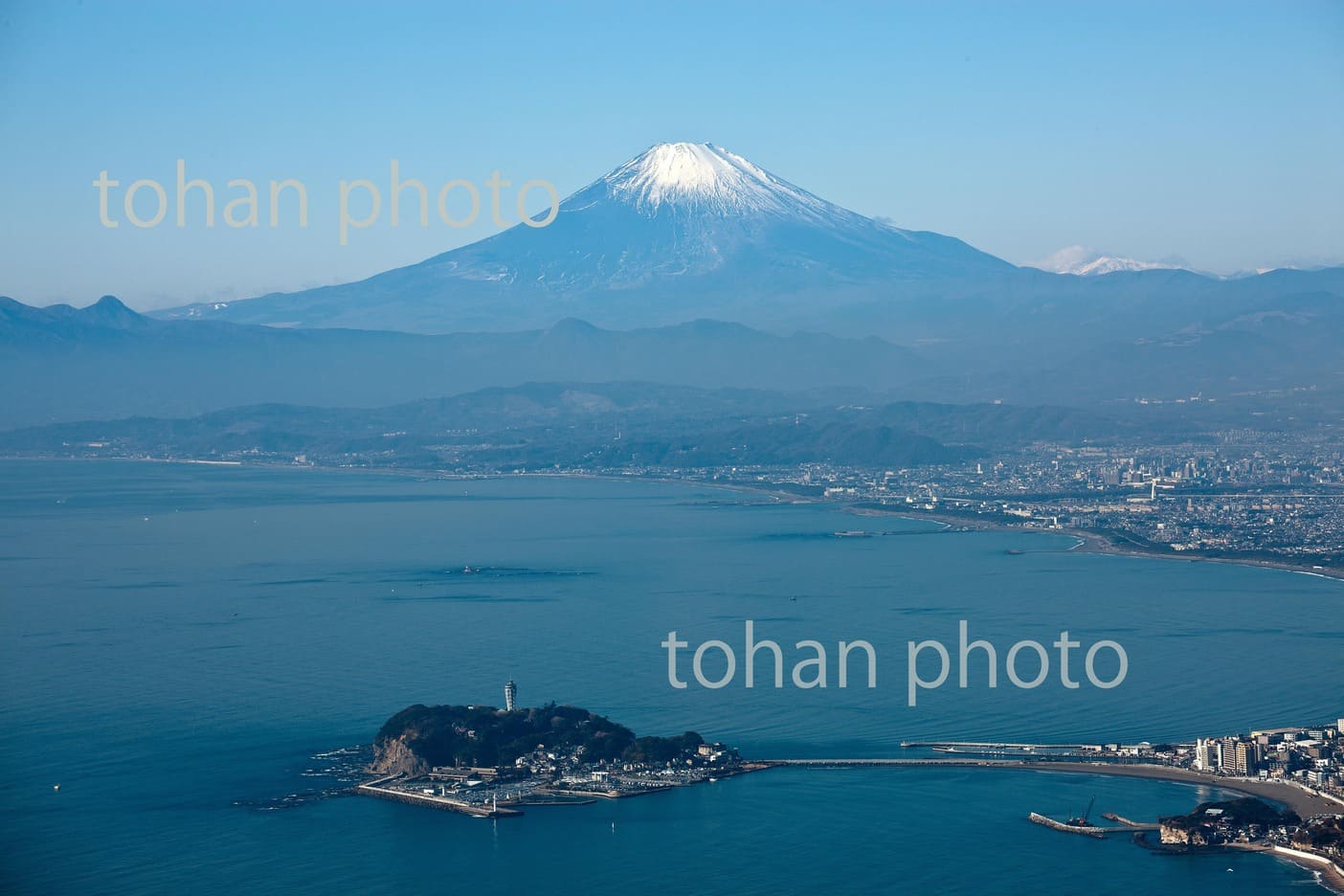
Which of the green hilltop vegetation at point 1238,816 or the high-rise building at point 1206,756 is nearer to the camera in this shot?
the green hilltop vegetation at point 1238,816

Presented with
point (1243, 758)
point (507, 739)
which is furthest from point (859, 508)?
point (1243, 758)

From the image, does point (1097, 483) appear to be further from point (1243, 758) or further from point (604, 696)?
point (1243, 758)

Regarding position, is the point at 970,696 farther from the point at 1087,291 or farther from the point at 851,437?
the point at 1087,291

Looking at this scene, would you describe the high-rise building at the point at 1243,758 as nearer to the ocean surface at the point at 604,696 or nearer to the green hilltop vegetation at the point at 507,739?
the ocean surface at the point at 604,696

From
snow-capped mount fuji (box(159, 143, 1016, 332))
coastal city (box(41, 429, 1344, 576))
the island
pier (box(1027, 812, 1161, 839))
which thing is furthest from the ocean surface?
snow-capped mount fuji (box(159, 143, 1016, 332))

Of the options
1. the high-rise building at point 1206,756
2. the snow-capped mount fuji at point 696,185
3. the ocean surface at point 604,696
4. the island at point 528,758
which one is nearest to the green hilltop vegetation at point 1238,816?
the ocean surface at point 604,696

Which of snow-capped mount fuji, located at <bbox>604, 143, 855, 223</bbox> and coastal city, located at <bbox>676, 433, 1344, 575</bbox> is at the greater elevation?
snow-capped mount fuji, located at <bbox>604, 143, 855, 223</bbox>

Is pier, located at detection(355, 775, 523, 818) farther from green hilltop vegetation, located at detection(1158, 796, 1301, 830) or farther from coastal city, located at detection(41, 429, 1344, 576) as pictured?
coastal city, located at detection(41, 429, 1344, 576)

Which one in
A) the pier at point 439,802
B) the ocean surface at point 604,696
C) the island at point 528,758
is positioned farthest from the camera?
the island at point 528,758
